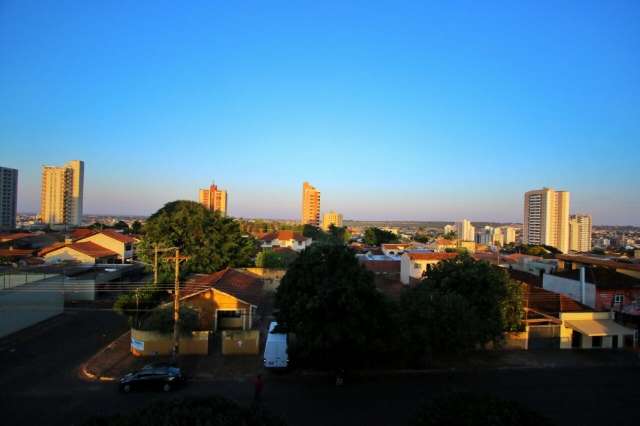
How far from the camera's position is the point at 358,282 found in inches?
580

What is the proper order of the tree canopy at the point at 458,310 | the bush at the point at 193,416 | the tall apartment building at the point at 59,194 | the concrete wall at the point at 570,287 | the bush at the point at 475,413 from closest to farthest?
1. the bush at the point at 193,416
2. the bush at the point at 475,413
3. the tree canopy at the point at 458,310
4. the concrete wall at the point at 570,287
5. the tall apartment building at the point at 59,194

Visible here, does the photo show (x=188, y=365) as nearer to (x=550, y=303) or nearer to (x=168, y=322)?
(x=168, y=322)

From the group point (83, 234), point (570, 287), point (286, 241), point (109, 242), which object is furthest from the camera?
point (286, 241)

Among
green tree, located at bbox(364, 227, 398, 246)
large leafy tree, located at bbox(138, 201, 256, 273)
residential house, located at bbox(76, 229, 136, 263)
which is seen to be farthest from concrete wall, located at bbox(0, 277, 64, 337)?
green tree, located at bbox(364, 227, 398, 246)

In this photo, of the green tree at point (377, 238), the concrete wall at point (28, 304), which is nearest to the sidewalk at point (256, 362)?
the concrete wall at point (28, 304)

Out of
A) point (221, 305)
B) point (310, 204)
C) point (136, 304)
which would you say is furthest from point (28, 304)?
point (310, 204)

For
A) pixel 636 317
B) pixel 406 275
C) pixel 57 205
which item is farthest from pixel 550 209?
pixel 57 205

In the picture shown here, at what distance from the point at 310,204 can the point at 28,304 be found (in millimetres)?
143824

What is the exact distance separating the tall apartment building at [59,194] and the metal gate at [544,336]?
147 metres

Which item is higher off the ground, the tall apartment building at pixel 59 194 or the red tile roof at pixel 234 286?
the tall apartment building at pixel 59 194

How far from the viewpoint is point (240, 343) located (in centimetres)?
1809

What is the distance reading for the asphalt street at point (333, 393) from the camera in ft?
40.6

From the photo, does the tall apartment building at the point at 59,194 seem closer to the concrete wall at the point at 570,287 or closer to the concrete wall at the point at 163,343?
the concrete wall at the point at 163,343

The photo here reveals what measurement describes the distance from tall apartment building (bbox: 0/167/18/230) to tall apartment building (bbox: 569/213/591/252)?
18017 cm
